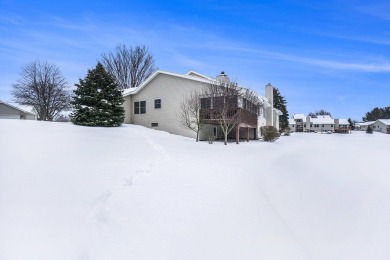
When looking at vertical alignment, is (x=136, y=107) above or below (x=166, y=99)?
below

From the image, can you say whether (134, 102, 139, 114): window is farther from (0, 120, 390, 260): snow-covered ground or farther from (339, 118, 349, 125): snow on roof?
(339, 118, 349, 125): snow on roof

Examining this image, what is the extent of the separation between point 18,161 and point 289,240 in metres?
7.24

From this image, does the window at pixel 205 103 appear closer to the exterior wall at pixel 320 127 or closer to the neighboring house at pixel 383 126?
the exterior wall at pixel 320 127

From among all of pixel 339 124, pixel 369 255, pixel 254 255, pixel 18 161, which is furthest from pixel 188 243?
pixel 339 124

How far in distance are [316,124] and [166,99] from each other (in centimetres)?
7088

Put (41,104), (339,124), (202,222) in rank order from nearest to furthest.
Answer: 1. (202,222)
2. (41,104)
3. (339,124)

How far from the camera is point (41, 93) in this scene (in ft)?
104

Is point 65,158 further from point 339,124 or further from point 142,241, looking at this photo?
point 339,124

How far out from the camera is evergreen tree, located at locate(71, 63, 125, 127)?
18.6 meters

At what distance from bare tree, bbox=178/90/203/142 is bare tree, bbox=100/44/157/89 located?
22586 mm

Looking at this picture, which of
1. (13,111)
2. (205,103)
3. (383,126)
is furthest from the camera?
(383,126)

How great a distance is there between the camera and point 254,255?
4.55 m

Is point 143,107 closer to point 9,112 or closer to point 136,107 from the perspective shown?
point 136,107

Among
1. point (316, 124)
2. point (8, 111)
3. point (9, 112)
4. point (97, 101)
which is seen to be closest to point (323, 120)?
point (316, 124)
